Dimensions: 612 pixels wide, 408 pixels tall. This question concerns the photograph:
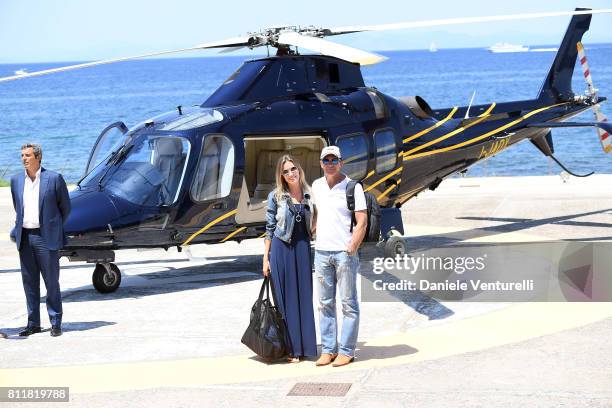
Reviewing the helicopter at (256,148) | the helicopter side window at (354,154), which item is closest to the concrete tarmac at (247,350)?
the helicopter at (256,148)

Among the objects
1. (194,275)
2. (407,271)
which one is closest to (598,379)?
(407,271)

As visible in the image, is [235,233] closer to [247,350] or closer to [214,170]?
[214,170]

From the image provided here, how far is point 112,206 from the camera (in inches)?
493

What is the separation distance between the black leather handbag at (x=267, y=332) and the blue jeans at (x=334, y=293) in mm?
369

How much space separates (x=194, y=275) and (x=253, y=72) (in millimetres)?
2801

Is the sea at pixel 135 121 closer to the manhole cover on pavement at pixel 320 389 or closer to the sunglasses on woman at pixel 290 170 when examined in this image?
the sunglasses on woman at pixel 290 170

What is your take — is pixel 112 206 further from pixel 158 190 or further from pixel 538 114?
pixel 538 114

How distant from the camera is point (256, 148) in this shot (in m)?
15.1

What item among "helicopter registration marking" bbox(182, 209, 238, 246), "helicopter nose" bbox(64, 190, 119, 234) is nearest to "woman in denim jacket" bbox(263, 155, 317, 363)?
"helicopter nose" bbox(64, 190, 119, 234)

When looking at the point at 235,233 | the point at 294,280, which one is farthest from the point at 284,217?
the point at 235,233

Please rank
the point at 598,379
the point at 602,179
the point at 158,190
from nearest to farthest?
the point at 598,379 → the point at 158,190 → the point at 602,179

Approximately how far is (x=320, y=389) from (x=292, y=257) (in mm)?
1332

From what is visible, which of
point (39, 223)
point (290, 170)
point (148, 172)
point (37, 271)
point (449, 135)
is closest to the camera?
point (290, 170)

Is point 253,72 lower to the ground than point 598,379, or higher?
higher
